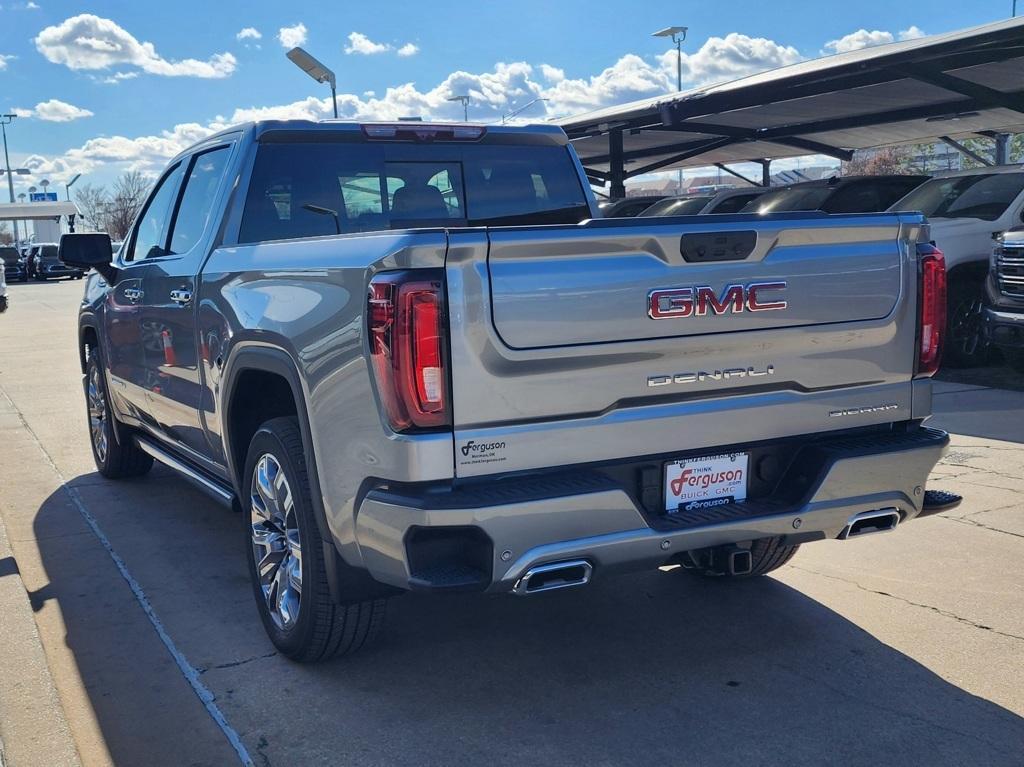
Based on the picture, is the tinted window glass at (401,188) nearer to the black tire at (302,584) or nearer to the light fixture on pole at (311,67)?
the black tire at (302,584)

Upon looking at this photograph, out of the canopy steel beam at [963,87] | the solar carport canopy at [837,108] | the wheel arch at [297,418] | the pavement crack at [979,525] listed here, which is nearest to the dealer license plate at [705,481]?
the wheel arch at [297,418]

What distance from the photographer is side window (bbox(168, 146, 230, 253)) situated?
5121 mm

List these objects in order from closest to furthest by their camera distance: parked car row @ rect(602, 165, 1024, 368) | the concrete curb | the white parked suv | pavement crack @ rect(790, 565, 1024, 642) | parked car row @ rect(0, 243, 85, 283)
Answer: the concrete curb, pavement crack @ rect(790, 565, 1024, 642), parked car row @ rect(602, 165, 1024, 368), the white parked suv, parked car row @ rect(0, 243, 85, 283)

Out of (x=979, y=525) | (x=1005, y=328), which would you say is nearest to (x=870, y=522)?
(x=979, y=525)

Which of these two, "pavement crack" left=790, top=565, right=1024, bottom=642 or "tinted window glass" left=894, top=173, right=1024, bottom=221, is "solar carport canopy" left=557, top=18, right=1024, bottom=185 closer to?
"tinted window glass" left=894, top=173, right=1024, bottom=221

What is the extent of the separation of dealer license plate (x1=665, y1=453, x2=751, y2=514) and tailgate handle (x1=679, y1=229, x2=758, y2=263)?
66 cm

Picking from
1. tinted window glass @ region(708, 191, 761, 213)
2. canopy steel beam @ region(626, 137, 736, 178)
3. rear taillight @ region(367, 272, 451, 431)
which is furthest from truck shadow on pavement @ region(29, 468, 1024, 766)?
canopy steel beam @ region(626, 137, 736, 178)

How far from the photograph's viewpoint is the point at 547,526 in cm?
321

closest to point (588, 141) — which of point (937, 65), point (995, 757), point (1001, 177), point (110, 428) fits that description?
point (937, 65)

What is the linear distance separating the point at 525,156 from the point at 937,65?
1014 centimetres

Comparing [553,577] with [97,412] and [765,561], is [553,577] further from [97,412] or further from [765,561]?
[97,412]

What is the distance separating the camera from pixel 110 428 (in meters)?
7.07

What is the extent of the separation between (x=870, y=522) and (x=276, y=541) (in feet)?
7.24

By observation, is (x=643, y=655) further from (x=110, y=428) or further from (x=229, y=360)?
(x=110, y=428)
